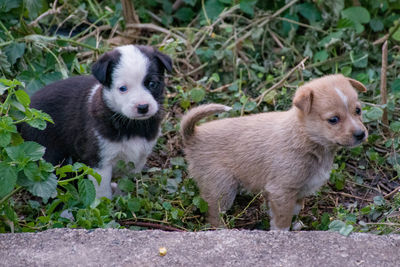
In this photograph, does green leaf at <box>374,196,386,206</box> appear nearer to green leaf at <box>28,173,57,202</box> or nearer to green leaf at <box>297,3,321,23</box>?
green leaf at <box>28,173,57,202</box>

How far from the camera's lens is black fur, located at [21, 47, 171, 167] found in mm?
4707

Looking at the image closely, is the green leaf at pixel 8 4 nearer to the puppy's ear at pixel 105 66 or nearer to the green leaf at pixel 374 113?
the puppy's ear at pixel 105 66

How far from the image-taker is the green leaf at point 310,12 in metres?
6.68

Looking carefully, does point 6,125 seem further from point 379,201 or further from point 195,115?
point 379,201

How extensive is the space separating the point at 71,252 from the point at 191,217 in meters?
1.54

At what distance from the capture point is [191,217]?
479 cm

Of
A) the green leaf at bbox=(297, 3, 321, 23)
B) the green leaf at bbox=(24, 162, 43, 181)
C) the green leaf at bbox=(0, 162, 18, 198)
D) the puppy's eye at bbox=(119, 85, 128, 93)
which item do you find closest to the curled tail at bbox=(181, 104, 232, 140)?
the puppy's eye at bbox=(119, 85, 128, 93)

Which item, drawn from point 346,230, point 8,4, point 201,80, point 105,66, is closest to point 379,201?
point 346,230

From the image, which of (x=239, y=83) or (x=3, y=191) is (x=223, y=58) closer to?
(x=239, y=83)

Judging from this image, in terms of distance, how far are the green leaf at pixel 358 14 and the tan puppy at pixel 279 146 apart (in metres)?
2.19

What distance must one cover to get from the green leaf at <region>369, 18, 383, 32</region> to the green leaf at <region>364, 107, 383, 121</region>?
1.55 m

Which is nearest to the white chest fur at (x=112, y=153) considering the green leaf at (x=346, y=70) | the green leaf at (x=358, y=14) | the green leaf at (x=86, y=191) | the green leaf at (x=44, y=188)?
the green leaf at (x=86, y=191)

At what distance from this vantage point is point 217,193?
4719 mm

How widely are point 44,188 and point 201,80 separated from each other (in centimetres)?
264
